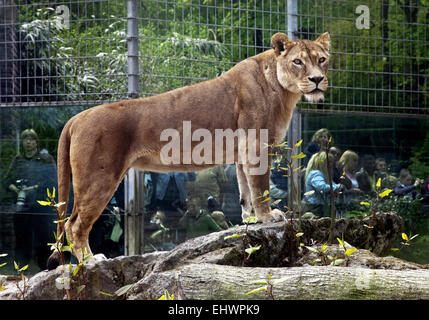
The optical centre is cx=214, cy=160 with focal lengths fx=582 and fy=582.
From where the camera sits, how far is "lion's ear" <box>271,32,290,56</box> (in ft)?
14.8

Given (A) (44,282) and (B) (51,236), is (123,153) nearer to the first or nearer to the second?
(A) (44,282)

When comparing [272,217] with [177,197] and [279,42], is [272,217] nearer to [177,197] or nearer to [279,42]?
[279,42]

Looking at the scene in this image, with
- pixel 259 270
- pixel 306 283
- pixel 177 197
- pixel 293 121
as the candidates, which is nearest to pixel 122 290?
pixel 259 270

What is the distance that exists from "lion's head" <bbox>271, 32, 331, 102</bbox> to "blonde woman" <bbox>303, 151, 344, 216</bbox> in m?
1.82

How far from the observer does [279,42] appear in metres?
4.52

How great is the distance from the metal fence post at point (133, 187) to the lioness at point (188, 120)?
3.79 ft

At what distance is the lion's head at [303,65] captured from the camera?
4344 millimetres

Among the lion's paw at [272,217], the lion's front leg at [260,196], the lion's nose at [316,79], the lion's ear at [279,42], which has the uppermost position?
the lion's ear at [279,42]

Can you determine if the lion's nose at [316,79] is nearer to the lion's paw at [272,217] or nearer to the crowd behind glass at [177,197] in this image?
the lion's paw at [272,217]

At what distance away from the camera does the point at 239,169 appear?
4.75 meters

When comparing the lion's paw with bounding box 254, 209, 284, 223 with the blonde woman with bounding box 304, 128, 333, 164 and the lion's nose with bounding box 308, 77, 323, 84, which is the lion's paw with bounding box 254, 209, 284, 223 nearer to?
the lion's nose with bounding box 308, 77, 323, 84

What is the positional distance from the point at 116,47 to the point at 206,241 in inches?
118

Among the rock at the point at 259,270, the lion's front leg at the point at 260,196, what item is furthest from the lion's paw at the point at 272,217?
the rock at the point at 259,270

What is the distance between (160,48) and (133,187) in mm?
1463
